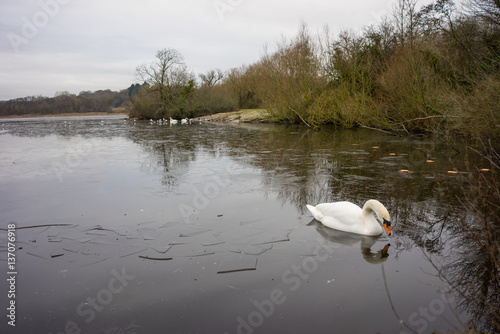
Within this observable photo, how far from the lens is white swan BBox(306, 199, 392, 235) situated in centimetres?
490

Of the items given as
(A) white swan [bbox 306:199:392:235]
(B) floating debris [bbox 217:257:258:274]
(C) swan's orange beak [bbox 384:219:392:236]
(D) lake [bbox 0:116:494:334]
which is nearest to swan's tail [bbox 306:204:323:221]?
(A) white swan [bbox 306:199:392:235]

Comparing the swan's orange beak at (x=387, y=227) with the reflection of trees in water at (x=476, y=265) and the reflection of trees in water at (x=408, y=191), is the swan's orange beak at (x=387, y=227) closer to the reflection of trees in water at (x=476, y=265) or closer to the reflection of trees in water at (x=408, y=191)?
the reflection of trees in water at (x=408, y=191)

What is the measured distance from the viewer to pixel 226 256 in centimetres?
438

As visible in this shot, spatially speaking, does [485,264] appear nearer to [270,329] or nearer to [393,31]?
[270,329]

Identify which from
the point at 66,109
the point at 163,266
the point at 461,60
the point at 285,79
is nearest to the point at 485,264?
the point at 163,266

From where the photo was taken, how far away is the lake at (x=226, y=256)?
3.21 m

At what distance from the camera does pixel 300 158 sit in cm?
1165

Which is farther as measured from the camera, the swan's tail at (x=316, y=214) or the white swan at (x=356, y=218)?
the swan's tail at (x=316, y=214)

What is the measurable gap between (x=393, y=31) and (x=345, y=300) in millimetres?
26815

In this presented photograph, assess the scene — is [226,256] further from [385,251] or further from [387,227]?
[387,227]

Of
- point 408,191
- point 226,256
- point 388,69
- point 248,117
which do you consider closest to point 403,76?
point 388,69

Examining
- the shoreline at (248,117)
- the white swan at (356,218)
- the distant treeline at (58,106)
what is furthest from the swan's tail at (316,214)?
the distant treeline at (58,106)

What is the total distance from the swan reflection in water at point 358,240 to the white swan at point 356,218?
2.5 inches

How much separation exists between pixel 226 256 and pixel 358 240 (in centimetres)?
189
